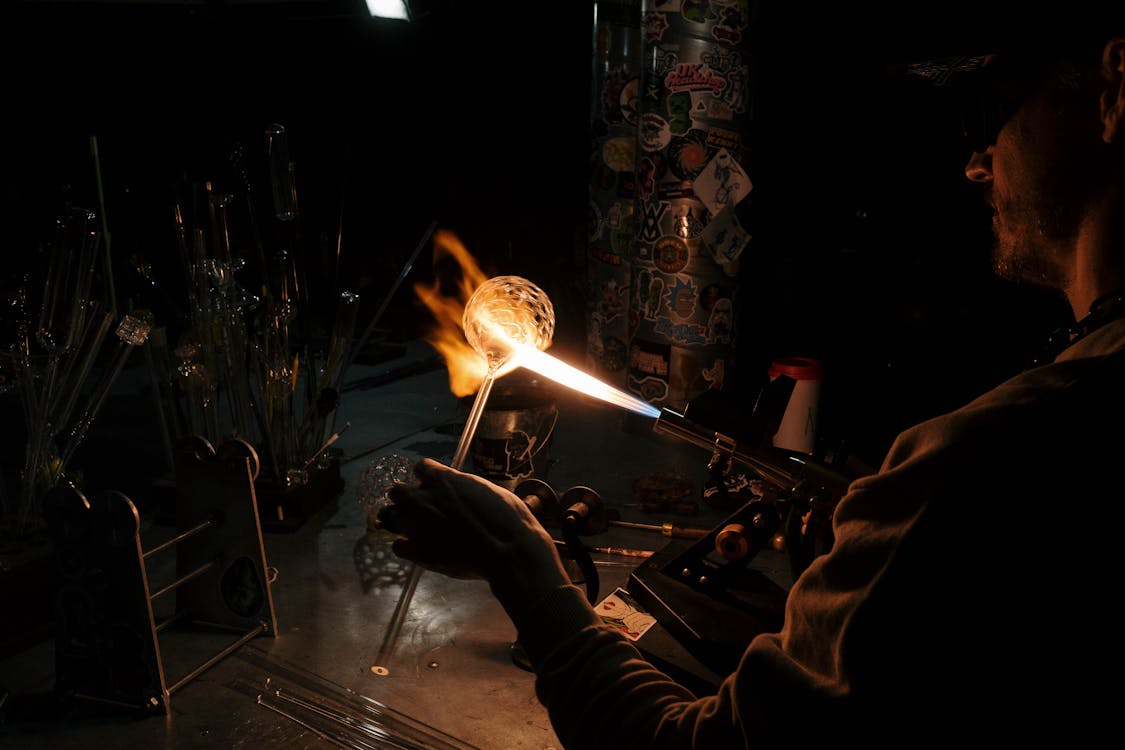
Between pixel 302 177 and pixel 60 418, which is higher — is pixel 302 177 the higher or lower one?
→ the higher one

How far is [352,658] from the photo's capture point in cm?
226

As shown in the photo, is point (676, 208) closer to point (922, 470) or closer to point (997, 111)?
point (997, 111)

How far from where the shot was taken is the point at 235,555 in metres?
2.34

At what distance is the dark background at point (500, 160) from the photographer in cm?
570

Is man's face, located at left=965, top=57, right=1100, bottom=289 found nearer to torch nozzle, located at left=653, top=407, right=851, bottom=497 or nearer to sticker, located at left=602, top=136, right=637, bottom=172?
torch nozzle, located at left=653, top=407, right=851, bottom=497

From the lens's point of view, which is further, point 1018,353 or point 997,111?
point 1018,353

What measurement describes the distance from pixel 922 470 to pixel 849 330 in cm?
615

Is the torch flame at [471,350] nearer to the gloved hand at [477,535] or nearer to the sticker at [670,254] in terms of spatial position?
the gloved hand at [477,535]

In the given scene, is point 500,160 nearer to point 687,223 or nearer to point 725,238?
point 687,223

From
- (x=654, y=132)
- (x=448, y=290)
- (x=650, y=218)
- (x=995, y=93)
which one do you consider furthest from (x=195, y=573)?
(x=448, y=290)

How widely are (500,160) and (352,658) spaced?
6776 mm

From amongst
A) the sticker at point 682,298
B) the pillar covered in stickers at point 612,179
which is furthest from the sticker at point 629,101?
the sticker at point 682,298

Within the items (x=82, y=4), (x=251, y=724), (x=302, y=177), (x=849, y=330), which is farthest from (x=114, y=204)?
(x=849, y=330)

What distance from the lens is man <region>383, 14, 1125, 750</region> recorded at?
2.57 feet
